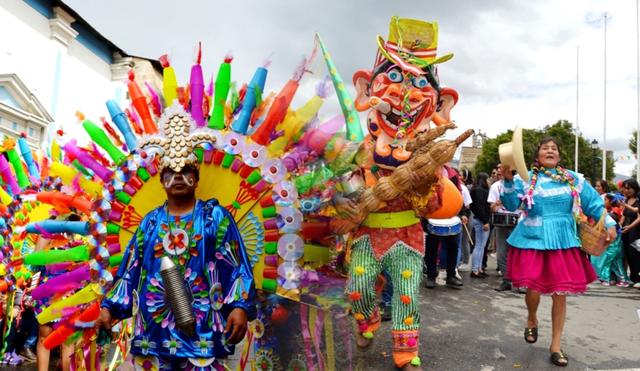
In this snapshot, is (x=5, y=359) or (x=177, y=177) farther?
(x=5, y=359)

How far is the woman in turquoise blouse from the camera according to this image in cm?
365

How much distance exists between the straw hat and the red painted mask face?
25.4 inches

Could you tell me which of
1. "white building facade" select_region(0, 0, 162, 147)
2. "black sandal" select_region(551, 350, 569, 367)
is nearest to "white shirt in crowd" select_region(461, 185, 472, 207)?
"black sandal" select_region(551, 350, 569, 367)

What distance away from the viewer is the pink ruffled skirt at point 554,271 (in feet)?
11.9

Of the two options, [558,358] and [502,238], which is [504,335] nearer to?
[558,358]

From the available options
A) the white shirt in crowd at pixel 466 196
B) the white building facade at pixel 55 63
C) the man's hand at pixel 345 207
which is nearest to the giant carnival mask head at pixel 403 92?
the man's hand at pixel 345 207

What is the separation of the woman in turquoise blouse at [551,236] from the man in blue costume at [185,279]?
8.38 ft

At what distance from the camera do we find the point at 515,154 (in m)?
3.35

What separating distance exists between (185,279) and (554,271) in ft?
9.78

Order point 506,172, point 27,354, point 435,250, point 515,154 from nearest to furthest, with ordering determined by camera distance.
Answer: point 515,154 < point 506,172 < point 27,354 < point 435,250

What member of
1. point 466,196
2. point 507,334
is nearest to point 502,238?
point 466,196

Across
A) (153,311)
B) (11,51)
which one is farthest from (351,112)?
(11,51)

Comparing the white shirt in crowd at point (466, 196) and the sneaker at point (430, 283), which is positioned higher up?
the white shirt in crowd at point (466, 196)

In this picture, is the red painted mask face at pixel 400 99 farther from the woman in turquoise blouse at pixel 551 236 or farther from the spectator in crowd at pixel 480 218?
the spectator in crowd at pixel 480 218
